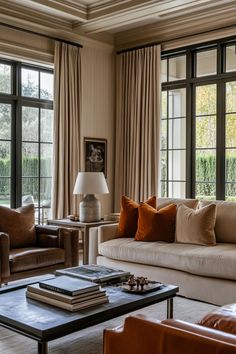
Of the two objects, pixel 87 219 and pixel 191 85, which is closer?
pixel 87 219

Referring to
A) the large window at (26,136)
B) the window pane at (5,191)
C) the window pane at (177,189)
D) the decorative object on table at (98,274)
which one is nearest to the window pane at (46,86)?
the large window at (26,136)

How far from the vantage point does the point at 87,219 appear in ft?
17.5

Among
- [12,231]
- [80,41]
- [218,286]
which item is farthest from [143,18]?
[218,286]

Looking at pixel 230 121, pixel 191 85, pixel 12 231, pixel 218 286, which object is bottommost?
pixel 218 286

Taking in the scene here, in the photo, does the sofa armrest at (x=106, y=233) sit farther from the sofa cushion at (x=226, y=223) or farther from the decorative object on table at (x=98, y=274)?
A: the decorative object on table at (x=98, y=274)

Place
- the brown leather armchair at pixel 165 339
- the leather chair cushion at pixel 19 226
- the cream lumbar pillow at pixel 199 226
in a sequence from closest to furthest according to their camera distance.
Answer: the brown leather armchair at pixel 165 339, the cream lumbar pillow at pixel 199 226, the leather chair cushion at pixel 19 226

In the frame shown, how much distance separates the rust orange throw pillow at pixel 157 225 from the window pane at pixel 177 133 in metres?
1.86

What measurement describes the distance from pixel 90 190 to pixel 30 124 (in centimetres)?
159

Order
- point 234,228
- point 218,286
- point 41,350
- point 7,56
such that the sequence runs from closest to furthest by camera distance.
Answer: point 41,350, point 218,286, point 234,228, point 7,56

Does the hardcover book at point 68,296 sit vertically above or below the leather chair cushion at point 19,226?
below

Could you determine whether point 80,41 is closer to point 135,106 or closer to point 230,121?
point 135,106

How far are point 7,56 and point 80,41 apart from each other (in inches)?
51.1

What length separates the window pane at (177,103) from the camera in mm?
6438

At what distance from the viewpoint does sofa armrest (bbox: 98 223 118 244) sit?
15.9 ft
